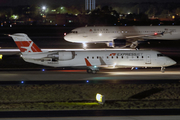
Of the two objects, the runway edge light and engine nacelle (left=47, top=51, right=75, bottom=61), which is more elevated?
engine nacelle (left=47, top=51, right=75, bottom=61)

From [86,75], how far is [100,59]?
10.7ft

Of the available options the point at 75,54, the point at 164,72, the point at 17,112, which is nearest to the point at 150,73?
the point at 164,72

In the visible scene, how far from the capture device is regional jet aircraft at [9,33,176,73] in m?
42.6

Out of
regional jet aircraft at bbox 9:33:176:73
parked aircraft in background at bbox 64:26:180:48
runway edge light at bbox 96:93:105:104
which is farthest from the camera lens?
parked aircraft in background at bbox 64:26:180:48

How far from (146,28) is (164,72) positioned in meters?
32.5

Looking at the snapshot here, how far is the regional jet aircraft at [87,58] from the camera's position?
4262 centimetres

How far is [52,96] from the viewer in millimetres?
31641

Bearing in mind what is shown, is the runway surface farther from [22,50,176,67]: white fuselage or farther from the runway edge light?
the runway edge light

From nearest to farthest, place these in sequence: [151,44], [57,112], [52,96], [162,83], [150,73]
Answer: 1. [57,112]
2. [52,96]
3. [162,83]
4. [150,73]
5. [151,44]

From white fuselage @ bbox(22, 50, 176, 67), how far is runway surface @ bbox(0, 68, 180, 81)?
1.28 m

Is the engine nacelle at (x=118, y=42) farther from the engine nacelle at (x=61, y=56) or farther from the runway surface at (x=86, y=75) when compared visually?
the engine nacelle at (x=61, y=56)

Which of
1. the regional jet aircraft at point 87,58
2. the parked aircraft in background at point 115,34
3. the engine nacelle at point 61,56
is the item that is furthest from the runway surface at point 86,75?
the parked aircraft in background at point 115,34

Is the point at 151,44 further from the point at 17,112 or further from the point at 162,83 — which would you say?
the point at 17,112

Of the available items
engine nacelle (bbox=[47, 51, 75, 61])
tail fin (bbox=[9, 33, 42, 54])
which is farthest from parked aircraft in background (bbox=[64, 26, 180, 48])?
tail fin (bbox=[9, 33, 42, 54])
